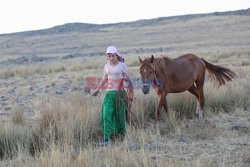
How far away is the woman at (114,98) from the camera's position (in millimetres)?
6246

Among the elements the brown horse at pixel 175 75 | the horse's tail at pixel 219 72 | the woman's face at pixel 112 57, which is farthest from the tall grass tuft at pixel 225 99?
the woman's face at pixel 112 57

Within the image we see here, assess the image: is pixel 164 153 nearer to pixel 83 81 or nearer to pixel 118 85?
pixel 118 85

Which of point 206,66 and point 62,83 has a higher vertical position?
point 206,66

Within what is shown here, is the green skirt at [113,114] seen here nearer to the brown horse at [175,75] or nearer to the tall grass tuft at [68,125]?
the tall grass tuft at [68,125]

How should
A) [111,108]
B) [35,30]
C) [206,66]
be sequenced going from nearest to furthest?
[111,108] < [206,66] < [35,30]

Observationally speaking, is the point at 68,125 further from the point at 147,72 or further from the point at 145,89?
the point at 147,72

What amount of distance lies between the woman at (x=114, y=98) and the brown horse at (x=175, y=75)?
1.32 feet

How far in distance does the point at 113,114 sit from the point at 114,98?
0.28 m

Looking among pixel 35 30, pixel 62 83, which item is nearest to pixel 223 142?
pixel 62 83

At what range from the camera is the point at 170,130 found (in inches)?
262

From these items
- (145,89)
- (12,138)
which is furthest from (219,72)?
(12,138)

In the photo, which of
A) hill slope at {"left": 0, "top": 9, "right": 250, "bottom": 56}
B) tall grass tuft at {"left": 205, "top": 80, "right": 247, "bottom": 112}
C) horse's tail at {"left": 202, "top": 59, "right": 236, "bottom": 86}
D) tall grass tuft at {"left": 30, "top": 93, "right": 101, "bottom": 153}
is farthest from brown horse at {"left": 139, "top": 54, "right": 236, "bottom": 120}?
hill slope at {"left": 0, "top": 9, "right": 250, "bottom": 56}

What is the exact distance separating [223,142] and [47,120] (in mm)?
3042

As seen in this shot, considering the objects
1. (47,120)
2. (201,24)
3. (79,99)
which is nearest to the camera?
(47,120)
